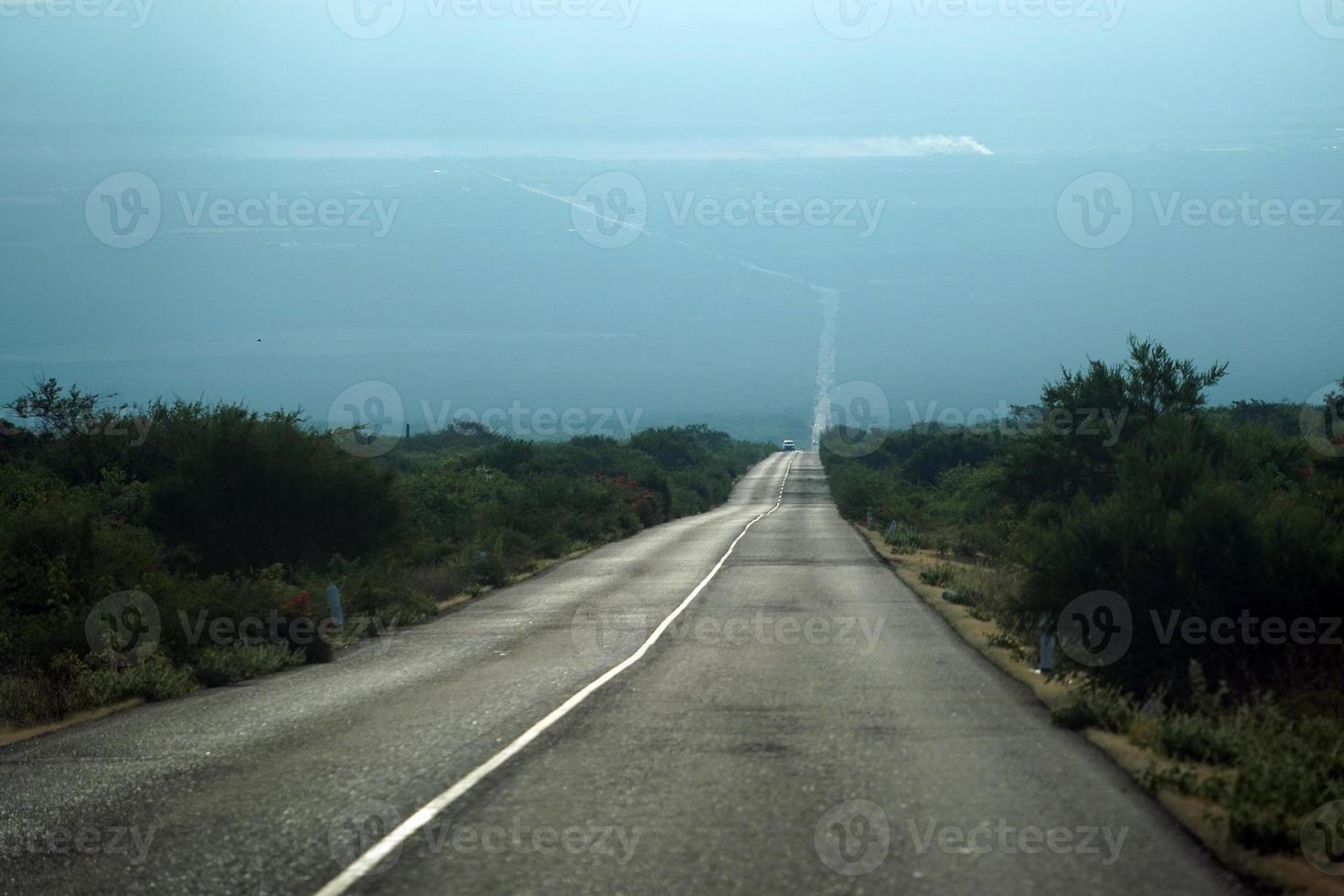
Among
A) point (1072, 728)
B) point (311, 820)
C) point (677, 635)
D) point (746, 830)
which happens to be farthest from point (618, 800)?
point (677, 635)

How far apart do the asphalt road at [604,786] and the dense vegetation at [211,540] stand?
5.71 ft

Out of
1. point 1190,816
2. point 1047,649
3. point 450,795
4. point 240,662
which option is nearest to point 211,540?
point 240,662

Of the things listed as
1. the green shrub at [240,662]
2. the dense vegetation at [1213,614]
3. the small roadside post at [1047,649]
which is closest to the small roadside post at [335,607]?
the green shrub at [240,662]

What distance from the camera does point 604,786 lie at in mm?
8211

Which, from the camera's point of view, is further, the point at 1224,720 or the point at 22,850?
the point at 1224,720

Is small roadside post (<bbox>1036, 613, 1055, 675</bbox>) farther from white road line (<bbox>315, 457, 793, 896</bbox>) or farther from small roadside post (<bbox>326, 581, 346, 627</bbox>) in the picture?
small roadside post (<bbox>326, 581, 346, 627</bbox>)

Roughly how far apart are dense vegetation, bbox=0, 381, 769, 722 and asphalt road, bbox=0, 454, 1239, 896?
5.71 feet

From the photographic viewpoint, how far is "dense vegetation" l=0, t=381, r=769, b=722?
49.4 ft

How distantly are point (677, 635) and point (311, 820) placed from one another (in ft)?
32.4

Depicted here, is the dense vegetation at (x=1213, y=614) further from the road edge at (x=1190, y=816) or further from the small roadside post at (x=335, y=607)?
the small roadside post at (x=335, y=607)

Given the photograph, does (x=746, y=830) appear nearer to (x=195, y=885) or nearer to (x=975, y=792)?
(x=975, y=792)

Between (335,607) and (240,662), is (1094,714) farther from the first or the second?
(335,607)

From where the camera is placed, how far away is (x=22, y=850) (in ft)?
24.2

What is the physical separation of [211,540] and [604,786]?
18.1 metres
